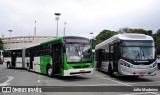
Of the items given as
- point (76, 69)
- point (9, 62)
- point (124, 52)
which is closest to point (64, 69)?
point (76, 69)

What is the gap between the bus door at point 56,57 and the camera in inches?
731

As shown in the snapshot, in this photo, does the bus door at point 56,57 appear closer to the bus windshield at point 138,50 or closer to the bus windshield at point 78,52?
the bus windshield at point 78,52

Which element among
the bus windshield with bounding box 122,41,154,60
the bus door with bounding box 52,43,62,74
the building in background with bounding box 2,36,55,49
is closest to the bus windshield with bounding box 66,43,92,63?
the bus door with bounding box 52,43,62,74

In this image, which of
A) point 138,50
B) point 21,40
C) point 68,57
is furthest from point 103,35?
point 138,50

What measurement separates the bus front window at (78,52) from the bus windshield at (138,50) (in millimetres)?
2699

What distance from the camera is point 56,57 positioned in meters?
19.2

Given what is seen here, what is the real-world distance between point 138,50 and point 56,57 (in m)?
6.14

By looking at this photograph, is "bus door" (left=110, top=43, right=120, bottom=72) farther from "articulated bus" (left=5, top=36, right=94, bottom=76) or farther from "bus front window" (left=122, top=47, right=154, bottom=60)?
"articulated bus" (left=5, top=36, right=94, bottom=76)

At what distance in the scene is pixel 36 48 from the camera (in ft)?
84.9

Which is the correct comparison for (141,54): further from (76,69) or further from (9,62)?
(9,62)

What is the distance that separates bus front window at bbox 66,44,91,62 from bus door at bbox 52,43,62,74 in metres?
1.00

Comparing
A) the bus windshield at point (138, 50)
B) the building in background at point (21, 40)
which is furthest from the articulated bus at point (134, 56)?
the building in background at point (21, 40)

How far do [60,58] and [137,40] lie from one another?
550cm

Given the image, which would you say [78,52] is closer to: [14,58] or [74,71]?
[74,71]
